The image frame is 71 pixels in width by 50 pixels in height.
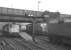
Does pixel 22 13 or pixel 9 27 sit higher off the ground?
pixel 22 13

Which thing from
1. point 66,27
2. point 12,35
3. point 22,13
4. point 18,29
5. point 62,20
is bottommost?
point 12,35

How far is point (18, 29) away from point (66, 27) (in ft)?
32.5

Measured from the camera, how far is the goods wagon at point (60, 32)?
7.20 meters

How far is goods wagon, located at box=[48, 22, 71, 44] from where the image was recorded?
7.20 meters

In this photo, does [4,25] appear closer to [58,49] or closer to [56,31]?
[56,31]

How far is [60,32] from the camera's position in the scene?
805cm

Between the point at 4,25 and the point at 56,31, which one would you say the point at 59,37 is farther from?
the point at 4,25

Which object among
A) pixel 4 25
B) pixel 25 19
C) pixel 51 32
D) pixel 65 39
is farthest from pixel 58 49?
pixel 4 25

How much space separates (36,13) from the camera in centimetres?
1784

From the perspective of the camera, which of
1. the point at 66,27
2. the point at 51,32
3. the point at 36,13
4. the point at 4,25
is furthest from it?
the point at 36,13

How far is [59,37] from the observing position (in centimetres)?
813

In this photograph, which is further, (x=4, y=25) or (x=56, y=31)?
(x=4, y=25)

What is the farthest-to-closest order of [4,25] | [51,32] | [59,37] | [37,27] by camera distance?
[37,27] < [4,25] < [51,32] < [59,37]

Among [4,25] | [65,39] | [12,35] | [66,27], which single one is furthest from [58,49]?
[4,25]
